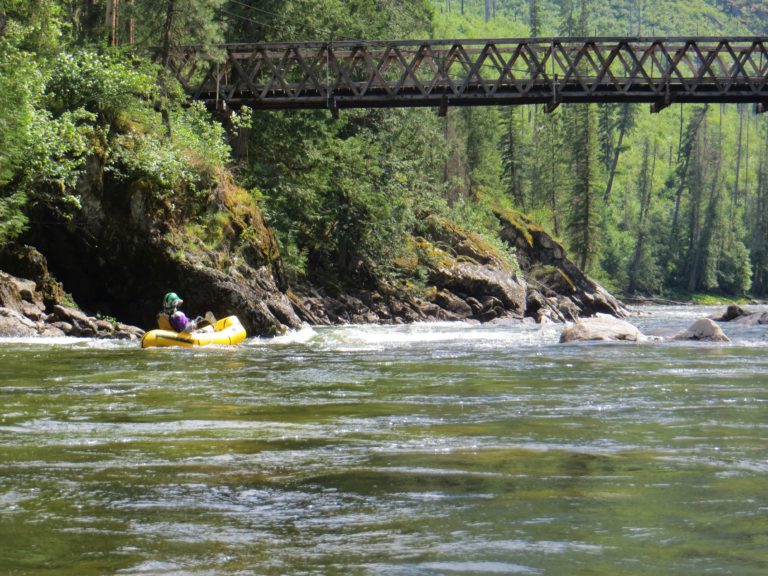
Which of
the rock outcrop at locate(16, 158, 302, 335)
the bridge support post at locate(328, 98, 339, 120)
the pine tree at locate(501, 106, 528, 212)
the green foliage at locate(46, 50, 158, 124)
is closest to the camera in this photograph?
the rock outcrop at locate(16, 158, 302, 335)

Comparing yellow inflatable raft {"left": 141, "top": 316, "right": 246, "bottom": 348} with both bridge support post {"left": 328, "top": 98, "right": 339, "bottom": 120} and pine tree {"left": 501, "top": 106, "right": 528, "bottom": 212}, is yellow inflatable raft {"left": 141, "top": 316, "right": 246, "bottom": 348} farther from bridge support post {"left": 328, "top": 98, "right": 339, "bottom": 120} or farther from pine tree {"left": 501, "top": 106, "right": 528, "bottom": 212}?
pine tree {"left": 501, "top": 106, "right": 528, "bottom": 212}

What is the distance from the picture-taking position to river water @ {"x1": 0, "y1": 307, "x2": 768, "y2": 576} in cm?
384

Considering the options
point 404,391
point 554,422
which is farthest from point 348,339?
point 554,422

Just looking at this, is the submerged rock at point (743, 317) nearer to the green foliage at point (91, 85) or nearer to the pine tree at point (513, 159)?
the green foliage at point (91, 85)

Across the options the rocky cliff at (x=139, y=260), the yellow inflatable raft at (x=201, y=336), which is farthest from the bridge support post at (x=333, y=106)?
the yellow inflatable raft at (x=201, y=336)

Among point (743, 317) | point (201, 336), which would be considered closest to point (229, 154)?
point (201, 336)

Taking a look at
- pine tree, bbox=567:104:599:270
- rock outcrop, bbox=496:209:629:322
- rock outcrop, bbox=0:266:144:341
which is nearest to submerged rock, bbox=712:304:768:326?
rock outcrop, bbox=496:209:629:322

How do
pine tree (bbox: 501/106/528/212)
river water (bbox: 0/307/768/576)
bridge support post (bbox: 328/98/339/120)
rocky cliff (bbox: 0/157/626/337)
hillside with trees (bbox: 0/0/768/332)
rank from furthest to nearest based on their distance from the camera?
pine tree (bbox: 501/106/528/212) → bridge support post (bbox: 328/98/339/120) → hillside with trees (bbox: 0/0/768/332) → rocky cliff (bbox: 0/157/626/337) → river water (bbox: 0/307/768/576)

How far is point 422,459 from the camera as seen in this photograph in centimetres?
587

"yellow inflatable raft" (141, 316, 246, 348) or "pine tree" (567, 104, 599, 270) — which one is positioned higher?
"pine tree" (567, 104, 599, 270)

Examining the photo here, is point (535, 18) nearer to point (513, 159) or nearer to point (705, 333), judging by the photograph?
point (513, 159)

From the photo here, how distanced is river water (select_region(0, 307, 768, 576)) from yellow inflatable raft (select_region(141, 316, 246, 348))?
447 cm

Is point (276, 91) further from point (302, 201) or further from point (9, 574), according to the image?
point (9, 574)

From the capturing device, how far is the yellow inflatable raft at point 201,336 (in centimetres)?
1572
